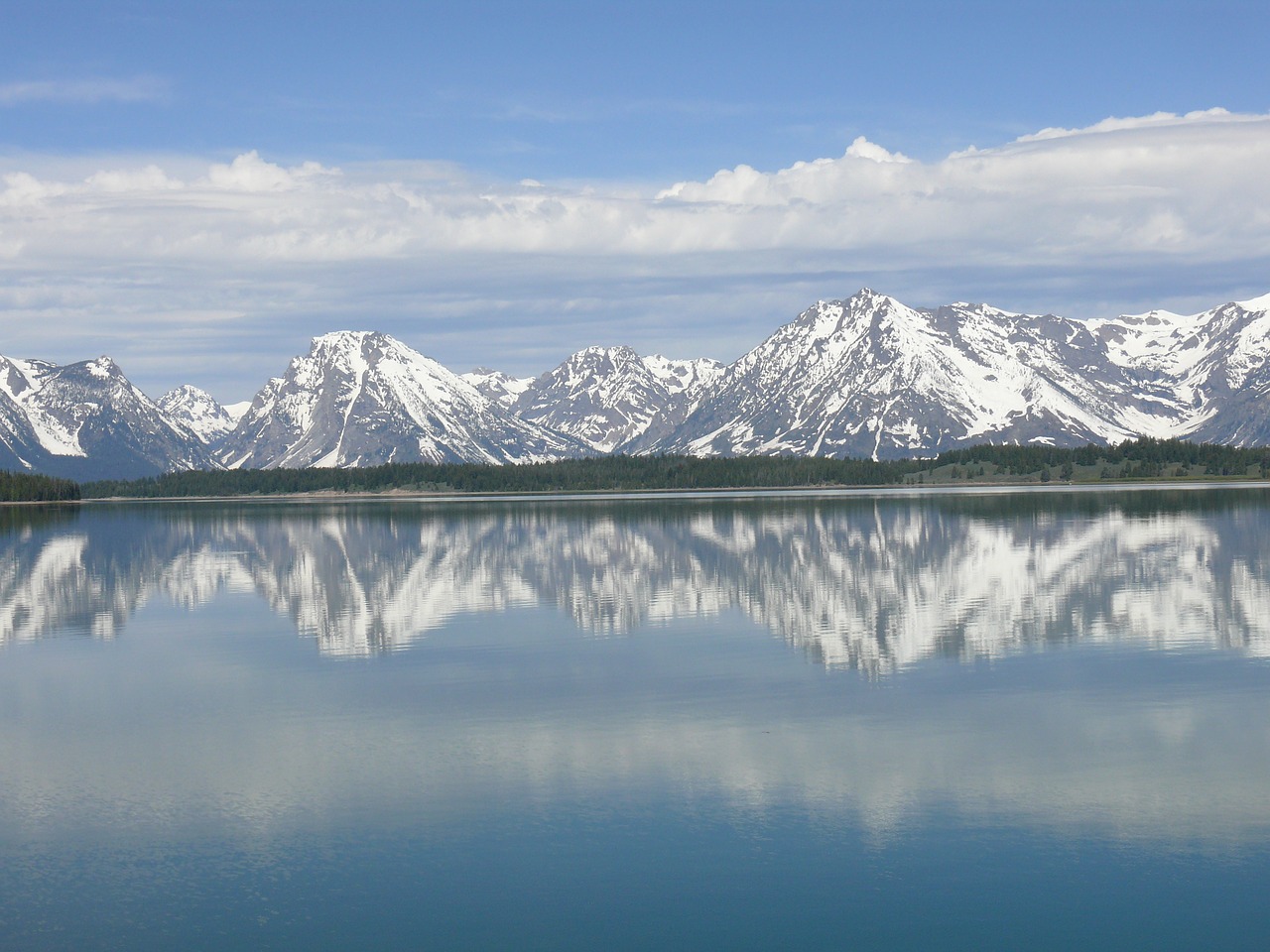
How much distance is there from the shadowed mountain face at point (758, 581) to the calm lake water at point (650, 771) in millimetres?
679

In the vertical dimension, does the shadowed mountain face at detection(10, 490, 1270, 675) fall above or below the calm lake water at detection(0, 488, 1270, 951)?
below

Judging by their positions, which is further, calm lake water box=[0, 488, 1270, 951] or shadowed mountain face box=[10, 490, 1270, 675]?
shadowed mountain face box=[10, 490, 1270, 675]

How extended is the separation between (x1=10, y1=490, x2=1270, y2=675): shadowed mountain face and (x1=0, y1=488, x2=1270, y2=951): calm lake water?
679 mm

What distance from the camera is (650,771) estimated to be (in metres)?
37.8

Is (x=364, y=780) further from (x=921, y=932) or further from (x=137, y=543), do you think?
(x=137, y=543)

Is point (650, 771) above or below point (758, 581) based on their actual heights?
above

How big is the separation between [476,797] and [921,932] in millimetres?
13533

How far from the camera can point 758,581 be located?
8950 centimetres

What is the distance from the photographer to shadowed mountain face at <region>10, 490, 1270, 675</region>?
65750 mm

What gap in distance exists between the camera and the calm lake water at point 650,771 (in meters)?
27.2

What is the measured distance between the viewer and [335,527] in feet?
618

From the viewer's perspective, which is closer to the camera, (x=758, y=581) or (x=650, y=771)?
(x=650, y=771)

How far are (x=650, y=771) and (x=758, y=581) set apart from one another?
52384 mm

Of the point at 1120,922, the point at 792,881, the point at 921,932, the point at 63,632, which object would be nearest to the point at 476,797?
the point at 792,881
